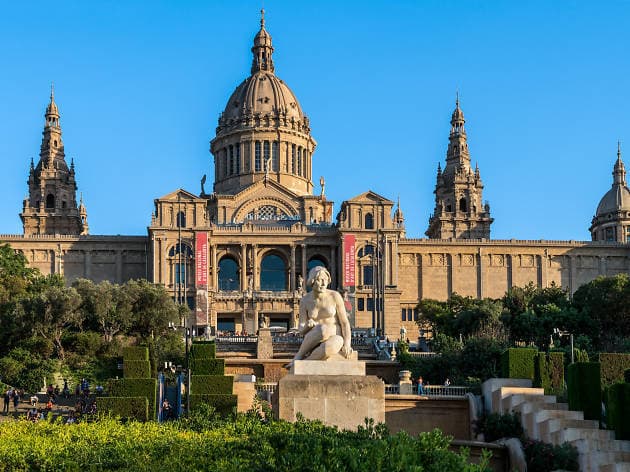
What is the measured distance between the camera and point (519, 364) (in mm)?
46406

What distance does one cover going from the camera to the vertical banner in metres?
92.1

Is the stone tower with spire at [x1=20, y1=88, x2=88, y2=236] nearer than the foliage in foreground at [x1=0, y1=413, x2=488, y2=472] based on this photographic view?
No

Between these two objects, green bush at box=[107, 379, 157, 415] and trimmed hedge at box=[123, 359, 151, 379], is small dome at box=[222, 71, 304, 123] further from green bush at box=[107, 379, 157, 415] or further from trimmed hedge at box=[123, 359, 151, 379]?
green bush at box=[107, 379, 157, 415]

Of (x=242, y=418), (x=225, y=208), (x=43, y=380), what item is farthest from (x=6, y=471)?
(x=225, y=208)

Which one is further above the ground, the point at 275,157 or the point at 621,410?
the point at 275,157

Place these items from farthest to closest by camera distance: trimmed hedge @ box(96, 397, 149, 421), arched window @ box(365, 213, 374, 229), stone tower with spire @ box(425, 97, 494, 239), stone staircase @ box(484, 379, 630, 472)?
1. stone tower with spire @ box(425, 97, 494, 239)
2. arched window @ box(365, 213, 374, 229)
3. trimmed hedge @ box(96, 397, 149, 421)
4. stone staircase @ box(484, 379, 630, 472)

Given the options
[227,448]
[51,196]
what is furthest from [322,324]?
[51,196]

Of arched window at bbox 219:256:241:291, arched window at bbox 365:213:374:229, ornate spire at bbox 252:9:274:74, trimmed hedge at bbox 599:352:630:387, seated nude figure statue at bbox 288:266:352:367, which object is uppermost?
ornate spire at bbox 252:9:274:74

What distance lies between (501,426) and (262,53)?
83.8 metres

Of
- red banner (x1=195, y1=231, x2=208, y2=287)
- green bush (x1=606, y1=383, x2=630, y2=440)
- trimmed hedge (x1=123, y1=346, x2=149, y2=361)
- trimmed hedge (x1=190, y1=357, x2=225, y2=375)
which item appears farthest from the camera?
red banner (x1=195, y1=231, x2=208, y2=287)

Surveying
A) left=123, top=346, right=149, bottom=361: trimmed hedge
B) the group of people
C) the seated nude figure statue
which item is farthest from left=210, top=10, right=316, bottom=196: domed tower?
the seated nude figure statue

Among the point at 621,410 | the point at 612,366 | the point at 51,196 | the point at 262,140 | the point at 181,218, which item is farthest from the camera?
the point at 262,140

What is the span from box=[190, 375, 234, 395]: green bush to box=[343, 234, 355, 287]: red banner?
52151mm

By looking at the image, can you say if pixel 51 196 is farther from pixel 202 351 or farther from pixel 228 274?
pixel 202 351
